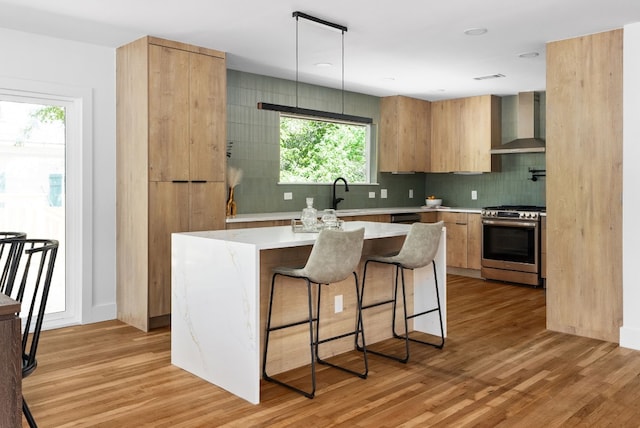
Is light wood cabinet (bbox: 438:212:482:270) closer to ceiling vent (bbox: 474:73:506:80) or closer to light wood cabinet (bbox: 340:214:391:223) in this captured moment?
light wood cabinet (bbox: 340:214:391:223)

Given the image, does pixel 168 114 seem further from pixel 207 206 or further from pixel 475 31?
pixel 475 31

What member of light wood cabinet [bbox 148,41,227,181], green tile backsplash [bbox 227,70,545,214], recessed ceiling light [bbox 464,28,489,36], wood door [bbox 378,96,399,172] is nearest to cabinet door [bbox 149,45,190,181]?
light wood cabinet [bbox 148,41,227,181]

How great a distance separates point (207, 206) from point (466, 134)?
3993mm

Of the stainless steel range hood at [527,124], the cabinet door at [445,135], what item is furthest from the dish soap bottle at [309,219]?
the cabinet door at [445,135]

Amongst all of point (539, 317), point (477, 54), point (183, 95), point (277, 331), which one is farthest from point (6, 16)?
Answer: point (539, 317)

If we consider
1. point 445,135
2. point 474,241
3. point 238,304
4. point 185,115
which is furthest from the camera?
point 445,135

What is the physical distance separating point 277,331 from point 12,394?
7.01 ft

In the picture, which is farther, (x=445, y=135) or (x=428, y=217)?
(x=445, y=135)

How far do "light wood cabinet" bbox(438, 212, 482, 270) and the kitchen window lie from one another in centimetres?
127

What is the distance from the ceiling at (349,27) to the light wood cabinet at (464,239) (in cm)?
200

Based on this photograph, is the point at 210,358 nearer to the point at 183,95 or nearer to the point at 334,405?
the point at 334,405

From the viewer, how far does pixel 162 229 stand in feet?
14.9

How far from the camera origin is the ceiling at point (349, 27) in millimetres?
3723

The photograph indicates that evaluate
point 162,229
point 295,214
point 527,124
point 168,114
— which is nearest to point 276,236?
point 162,229
